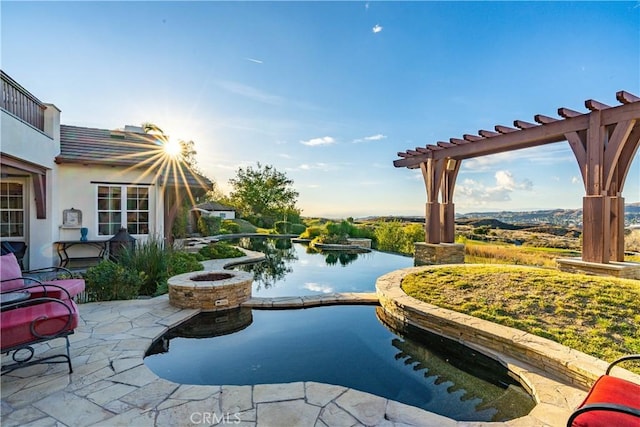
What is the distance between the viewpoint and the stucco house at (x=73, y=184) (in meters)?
6.73

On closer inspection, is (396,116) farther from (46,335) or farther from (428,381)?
(46,335)

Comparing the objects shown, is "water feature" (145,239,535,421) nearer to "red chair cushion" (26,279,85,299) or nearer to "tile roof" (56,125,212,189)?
"red chair cushion" (26,279,85,299)

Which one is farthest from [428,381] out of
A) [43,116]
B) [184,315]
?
[43,116]

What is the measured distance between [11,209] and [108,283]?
461 cm

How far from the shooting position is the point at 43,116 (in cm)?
730

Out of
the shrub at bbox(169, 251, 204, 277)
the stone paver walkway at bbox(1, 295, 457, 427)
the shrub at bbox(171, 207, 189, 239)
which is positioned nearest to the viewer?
the stone paver walkway at bbox(1, 295, 457, 427)

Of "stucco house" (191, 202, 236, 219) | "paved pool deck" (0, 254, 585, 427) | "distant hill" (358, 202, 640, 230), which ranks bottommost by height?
"paved pool deck" (0, 254, 585, 427)

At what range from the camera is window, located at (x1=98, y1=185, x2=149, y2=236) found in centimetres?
840

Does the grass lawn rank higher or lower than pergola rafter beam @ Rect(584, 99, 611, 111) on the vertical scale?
lower

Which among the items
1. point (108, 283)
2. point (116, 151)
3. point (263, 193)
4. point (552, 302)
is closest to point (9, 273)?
point (108, 283)

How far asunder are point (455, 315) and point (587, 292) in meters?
2.12

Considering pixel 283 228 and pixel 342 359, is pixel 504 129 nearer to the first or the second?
pixel 342 359

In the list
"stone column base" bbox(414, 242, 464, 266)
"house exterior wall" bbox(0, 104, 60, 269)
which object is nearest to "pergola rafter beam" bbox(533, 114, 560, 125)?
"stone column base" bbox(414, 242, 464, 266)

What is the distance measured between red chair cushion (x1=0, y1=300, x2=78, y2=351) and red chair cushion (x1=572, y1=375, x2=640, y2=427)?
14.0 feet
